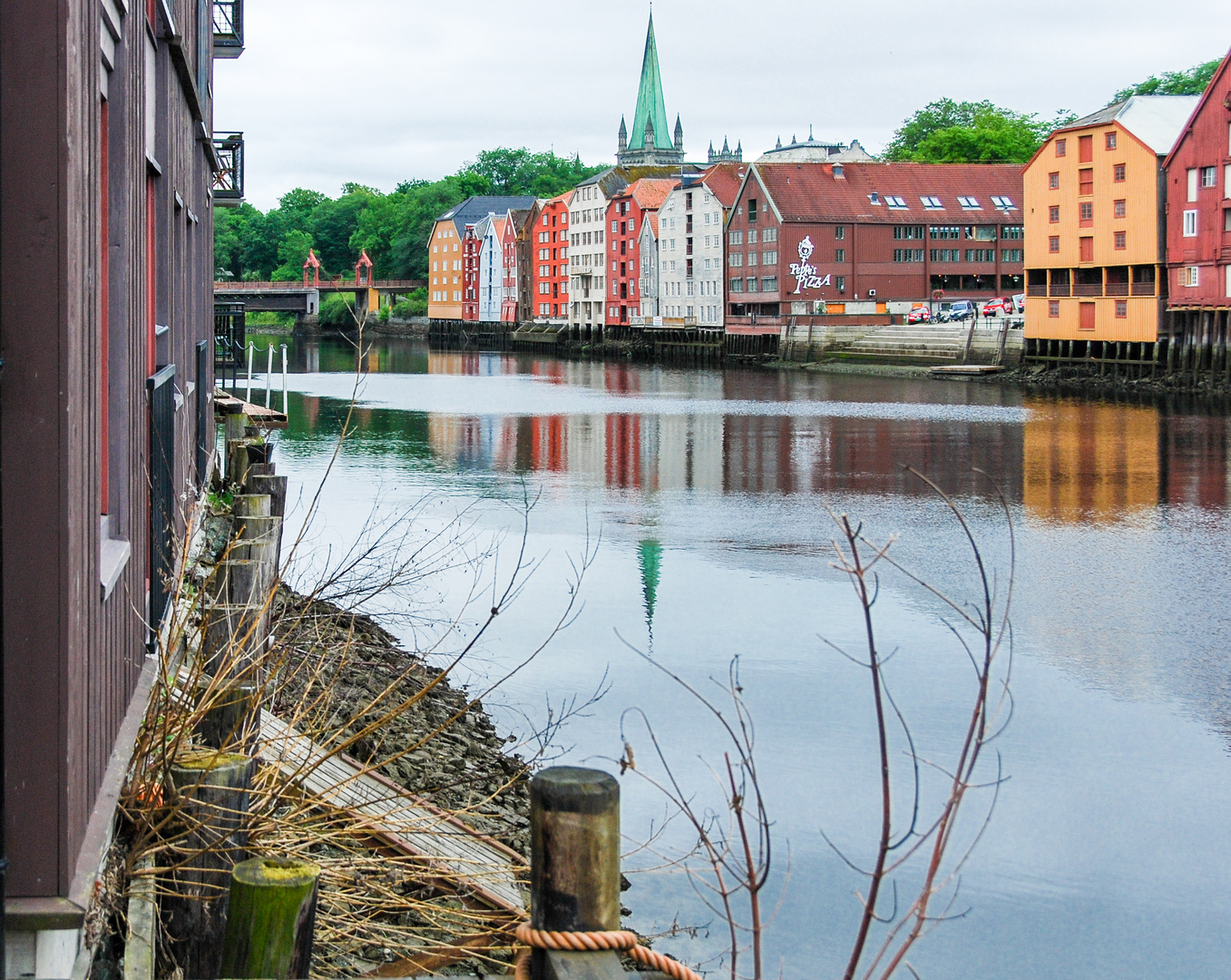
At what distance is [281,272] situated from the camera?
528 ft

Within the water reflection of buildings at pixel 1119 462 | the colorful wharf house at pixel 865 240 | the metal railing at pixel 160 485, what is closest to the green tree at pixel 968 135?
the colorful wharf house at pixel 865 240

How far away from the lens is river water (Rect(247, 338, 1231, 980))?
29.1 ft

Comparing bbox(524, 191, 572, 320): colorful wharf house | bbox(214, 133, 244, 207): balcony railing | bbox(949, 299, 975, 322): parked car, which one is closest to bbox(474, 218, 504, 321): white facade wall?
bbox(524, 191, 572, 320): colorful wharf house

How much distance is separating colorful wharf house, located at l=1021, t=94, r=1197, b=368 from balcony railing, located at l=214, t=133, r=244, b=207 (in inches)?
1597

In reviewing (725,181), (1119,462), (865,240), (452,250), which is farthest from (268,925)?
(452,250)

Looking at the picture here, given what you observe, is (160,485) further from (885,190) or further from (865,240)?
(885,190)

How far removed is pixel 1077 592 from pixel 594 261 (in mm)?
94375

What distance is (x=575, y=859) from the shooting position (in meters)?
3.34

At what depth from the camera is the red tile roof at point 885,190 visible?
269ft

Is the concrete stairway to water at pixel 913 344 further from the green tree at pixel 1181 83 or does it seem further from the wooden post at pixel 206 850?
the wooden post at pixel 206 850

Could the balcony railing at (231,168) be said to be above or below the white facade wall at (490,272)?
Answer: below

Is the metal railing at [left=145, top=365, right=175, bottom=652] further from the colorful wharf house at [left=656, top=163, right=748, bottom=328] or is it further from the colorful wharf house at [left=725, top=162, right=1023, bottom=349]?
the colorful wharf house at [left=656, top=163, right=748, bottom=328]

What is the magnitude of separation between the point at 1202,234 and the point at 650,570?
134 ft

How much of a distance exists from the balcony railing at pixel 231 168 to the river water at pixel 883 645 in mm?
5066
